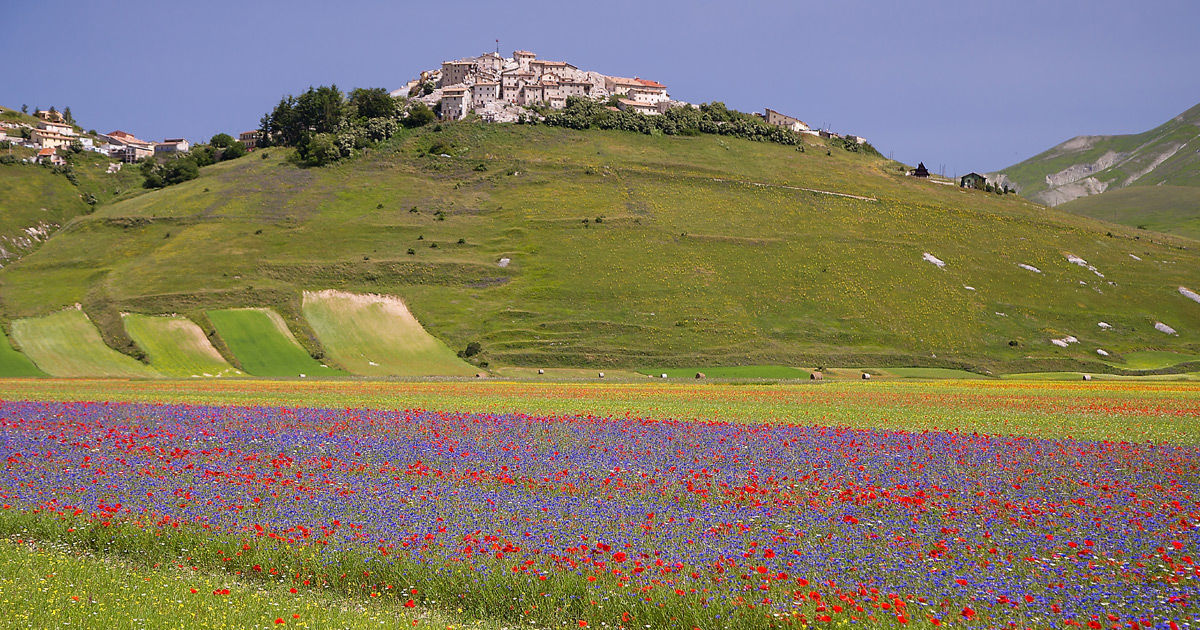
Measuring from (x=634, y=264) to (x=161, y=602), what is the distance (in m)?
123

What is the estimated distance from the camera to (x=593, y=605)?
42.5 feet

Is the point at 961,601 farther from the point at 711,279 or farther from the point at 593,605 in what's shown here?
the point at 711,279

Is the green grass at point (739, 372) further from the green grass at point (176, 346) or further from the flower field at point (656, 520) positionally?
the flower field at point (656, 520)

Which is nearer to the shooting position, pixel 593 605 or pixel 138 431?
pixel 593 605

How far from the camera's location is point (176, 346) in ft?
324

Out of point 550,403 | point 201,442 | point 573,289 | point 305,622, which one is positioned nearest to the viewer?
point 305,622

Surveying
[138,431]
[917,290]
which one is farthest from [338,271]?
[138,431]

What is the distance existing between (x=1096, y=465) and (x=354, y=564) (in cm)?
1968

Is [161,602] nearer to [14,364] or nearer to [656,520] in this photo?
[656,520]

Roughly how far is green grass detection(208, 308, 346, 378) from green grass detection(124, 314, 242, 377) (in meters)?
2.35

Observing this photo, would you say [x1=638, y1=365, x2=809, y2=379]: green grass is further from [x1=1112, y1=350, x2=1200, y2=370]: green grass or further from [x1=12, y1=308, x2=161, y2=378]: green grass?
[x1=12, y1=308, x2=161, y2=378]: green grass

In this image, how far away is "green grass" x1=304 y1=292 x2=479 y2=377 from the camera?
97188 millimetres

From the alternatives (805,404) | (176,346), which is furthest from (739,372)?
(176,346)

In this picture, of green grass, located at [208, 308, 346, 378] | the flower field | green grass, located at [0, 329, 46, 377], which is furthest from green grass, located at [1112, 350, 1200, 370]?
green grass, located at [0, 329, 46, 377]
